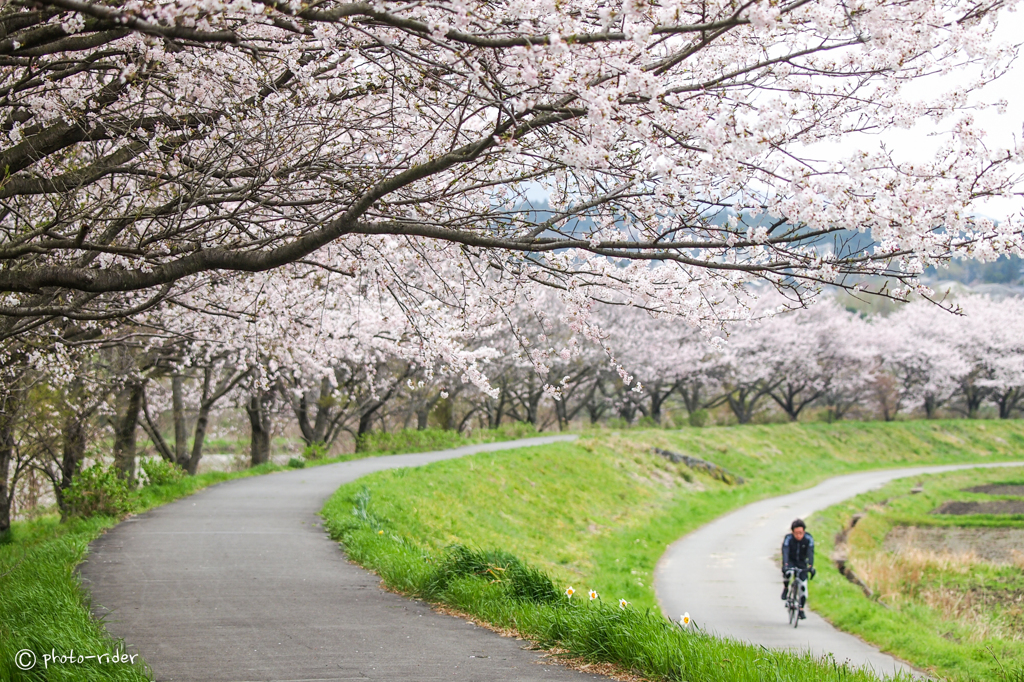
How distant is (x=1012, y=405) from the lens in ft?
205

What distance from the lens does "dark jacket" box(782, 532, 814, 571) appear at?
1295 cm

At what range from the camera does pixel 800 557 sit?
42.8ft

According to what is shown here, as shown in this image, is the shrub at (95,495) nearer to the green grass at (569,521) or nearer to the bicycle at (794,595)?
the green grass at (569,521)

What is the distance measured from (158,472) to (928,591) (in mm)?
16387

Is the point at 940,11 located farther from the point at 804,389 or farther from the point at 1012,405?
the point at 1012,405

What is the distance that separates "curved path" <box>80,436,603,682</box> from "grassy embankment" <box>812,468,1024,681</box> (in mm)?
4729

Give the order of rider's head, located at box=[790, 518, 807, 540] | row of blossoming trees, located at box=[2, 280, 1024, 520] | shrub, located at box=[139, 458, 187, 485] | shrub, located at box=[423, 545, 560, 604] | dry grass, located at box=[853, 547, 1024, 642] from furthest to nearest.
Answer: shrub, located at box=[139, 458, 187, 485] → dry grass, located at box=[853, 547, 1024, 642] → rider's head, located at box=[790, 518, 807, 540] → row of blossoming trees, located at box=[2, 280, 1024, 520] → shrub, located at box=[423, 545, 560, 604]

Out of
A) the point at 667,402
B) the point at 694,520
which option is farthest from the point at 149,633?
the point at 667,402

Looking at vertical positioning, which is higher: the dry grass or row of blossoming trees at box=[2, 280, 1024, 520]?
row of blossoming trees at box=[2, 280, 1024, 520]

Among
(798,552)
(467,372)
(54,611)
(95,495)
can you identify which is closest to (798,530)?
(798,552)

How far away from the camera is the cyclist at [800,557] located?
12.9 metres

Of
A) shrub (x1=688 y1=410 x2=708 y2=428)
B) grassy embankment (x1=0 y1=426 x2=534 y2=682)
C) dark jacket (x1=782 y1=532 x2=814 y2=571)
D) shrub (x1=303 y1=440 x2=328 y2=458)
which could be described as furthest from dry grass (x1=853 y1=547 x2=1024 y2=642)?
shrub (x1=688 y1=410 x2=708 y2=428)

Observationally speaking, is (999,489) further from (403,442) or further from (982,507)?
(403,442)

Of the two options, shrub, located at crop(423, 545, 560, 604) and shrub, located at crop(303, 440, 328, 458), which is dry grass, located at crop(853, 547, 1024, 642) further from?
shrub, located at crop(303, 440, 328, 458)
